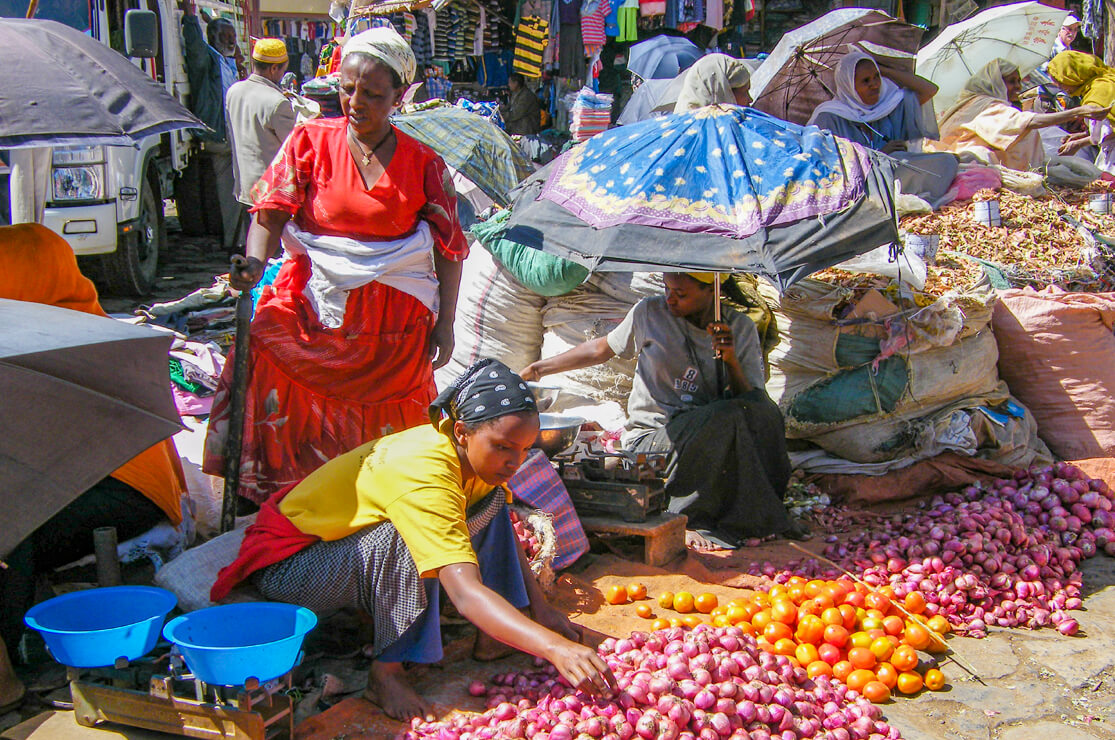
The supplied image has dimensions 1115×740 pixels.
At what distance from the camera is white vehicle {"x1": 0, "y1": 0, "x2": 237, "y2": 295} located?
6.43m

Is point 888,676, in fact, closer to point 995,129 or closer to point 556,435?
point 556,435

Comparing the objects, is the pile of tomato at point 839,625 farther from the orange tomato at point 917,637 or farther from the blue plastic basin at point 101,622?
the blue plastic basin at point 101,622

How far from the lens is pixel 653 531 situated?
384 cm

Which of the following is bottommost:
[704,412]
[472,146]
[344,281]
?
[704,412]

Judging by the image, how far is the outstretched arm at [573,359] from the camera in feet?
13.9

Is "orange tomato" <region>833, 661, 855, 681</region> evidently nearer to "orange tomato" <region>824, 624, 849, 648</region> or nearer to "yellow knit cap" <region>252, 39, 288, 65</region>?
"orange tomato" <region>824, 624, 849, 648</region>

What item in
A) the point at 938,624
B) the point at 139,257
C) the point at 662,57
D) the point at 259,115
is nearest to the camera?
the point at 938,624

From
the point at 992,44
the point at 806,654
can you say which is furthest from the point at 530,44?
the point at 806,654

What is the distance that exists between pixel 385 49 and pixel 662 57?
7.36 meters

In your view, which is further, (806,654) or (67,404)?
(806,654)

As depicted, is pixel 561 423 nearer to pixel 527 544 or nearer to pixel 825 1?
pixel 527 544

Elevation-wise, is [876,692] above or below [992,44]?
below

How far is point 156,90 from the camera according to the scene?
3.15m

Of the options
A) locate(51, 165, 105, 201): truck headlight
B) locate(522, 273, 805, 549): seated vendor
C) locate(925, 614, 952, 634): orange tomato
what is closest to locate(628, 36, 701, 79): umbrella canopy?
locate(51, 165, 105, 201): truck headlight
